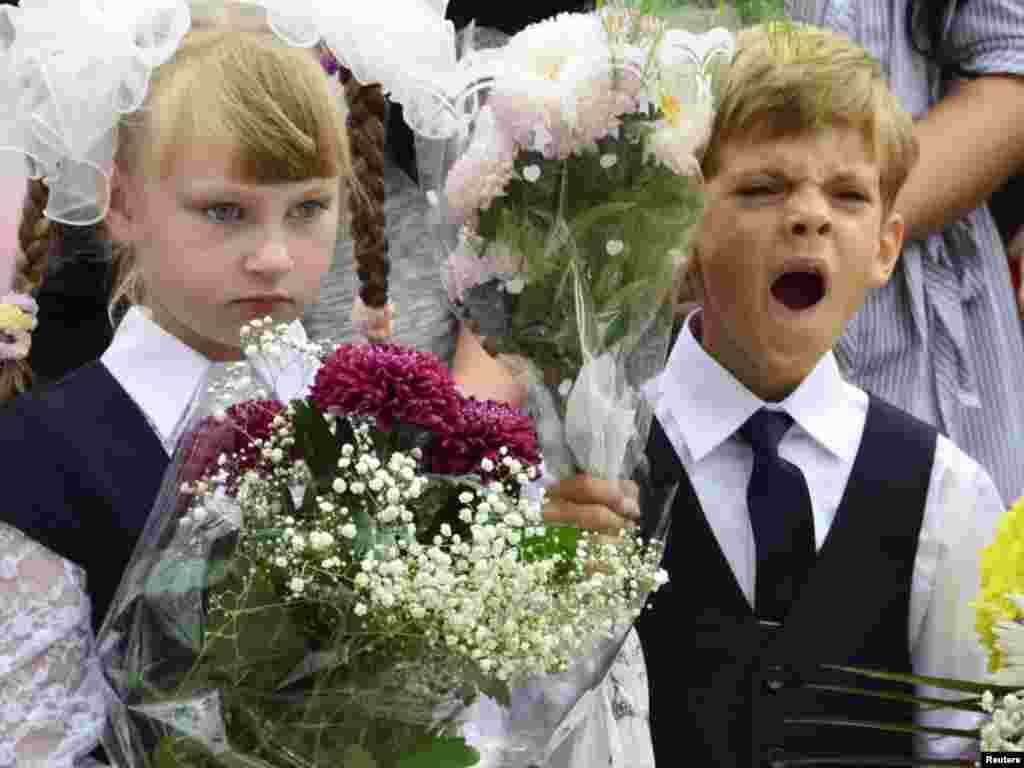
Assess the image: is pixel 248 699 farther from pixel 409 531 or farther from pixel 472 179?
pixel 472 179

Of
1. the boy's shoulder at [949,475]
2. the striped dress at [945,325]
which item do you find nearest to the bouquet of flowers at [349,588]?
the boy's shoulder at [949,475]

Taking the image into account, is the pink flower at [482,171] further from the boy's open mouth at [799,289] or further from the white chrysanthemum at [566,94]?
the boy's open mouth at [799,289]

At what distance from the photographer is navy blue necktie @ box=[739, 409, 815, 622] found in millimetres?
3264

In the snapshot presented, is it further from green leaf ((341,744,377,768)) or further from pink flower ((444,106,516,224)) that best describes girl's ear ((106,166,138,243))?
green leaf ((341,744,377,768))

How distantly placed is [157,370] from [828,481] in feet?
3.91

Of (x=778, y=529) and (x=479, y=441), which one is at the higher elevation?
(x=778, y=529)

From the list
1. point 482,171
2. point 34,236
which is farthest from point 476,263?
point 34,236

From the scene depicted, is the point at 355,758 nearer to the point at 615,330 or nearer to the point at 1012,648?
the point at 615,330

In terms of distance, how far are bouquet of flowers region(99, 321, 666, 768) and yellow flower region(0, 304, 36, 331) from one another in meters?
0.79

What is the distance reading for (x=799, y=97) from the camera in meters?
3.36

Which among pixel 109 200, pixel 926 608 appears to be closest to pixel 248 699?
pixel 109 200

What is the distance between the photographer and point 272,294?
2.81m

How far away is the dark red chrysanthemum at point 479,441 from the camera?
223 cm

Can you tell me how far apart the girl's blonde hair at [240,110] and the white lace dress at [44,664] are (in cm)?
58
